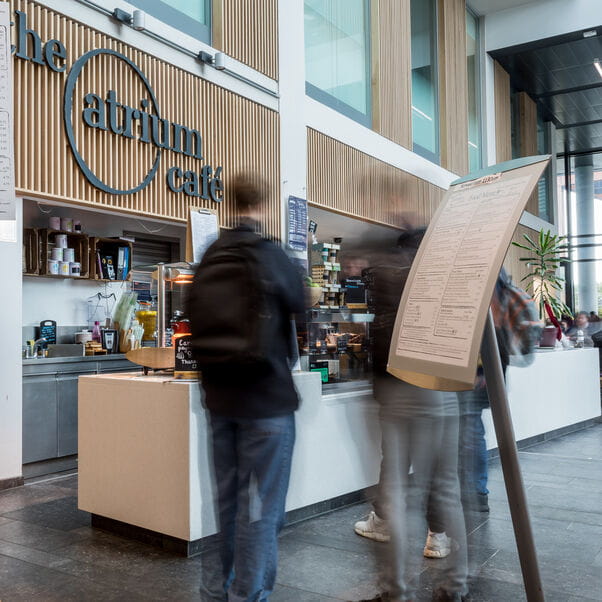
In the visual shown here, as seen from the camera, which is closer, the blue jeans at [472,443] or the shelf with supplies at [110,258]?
the blue jeans at [472,443]

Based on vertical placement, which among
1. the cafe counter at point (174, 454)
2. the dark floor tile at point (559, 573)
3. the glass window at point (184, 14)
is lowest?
the dark floor tile at point (559, 573)

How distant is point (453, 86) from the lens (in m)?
10.6

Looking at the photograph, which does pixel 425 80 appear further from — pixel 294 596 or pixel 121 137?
pixel 294 596

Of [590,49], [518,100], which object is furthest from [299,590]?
[518,100]

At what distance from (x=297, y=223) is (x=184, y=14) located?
2.24 metres

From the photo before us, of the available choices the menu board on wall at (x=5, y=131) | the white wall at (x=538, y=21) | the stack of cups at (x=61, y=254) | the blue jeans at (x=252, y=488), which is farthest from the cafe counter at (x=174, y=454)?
the white wall at (x=538, y=21)

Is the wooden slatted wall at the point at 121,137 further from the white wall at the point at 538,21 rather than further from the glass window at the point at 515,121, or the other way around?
the glass window at the point at 515,121

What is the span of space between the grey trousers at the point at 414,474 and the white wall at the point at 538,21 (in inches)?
406

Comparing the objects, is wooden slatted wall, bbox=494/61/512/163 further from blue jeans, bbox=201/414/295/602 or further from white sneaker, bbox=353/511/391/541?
blue jeans, bbox=201/414/295/602

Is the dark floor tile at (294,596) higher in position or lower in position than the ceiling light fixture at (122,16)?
lower

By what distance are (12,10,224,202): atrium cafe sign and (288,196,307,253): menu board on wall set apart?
3.03ft

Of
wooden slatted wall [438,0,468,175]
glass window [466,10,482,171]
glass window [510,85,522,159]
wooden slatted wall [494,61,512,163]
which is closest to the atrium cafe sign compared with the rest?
wooden slatted wall [438,0,468,175]

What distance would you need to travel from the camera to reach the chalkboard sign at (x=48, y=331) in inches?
237

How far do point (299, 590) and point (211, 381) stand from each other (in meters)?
1.10
